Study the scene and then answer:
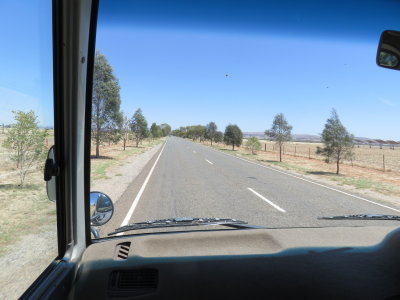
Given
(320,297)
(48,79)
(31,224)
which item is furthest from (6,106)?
(320,297)

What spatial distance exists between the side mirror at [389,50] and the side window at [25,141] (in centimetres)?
214

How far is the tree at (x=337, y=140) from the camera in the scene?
1953 centimetres

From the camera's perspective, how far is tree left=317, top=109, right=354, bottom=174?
64.1 ft

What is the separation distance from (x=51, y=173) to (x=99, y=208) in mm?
709

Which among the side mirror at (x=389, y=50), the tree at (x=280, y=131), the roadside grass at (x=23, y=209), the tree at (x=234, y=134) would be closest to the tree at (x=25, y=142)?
the roadside grass at (x=23, y=209)

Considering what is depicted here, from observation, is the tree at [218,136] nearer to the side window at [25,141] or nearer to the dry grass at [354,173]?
the dry grass at [354,173]

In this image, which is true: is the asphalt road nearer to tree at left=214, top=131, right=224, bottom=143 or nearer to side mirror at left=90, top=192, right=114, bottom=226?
side mirror at left=90, top=192, right=114, bottom=226

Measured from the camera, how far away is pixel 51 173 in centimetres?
200

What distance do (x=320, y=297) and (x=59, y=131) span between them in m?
1.93

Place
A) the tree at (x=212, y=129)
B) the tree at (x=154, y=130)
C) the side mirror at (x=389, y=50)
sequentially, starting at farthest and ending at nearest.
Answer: the tree at (x=154, y=130) → the tree at (x=212, y=129) → the side mirror at (x=389, y=50)

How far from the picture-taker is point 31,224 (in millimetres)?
2127

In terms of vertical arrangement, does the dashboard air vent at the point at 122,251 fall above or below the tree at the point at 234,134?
below

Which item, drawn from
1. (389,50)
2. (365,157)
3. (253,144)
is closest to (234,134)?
(253,144)

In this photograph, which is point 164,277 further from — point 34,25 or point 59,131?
point 34,25
